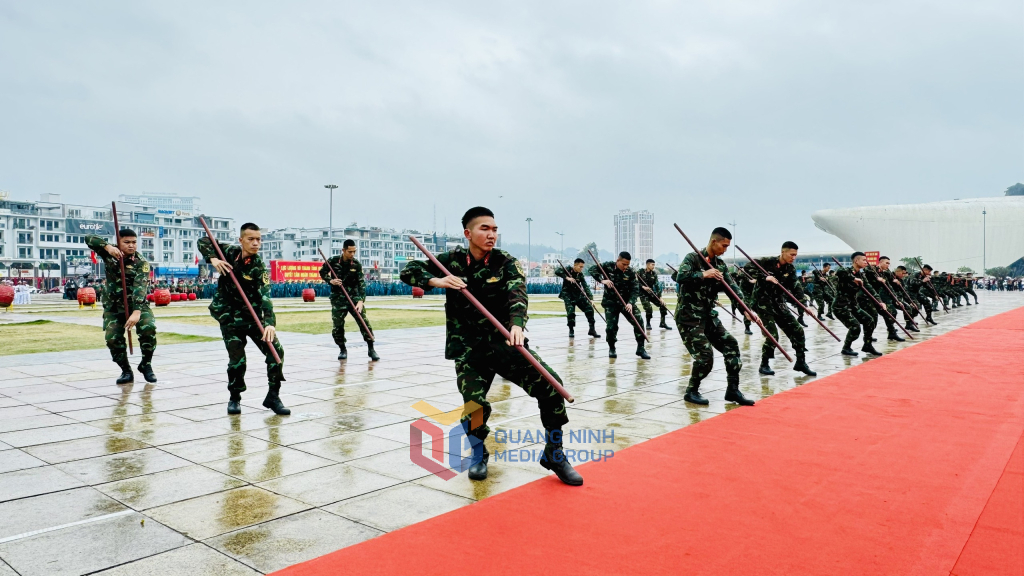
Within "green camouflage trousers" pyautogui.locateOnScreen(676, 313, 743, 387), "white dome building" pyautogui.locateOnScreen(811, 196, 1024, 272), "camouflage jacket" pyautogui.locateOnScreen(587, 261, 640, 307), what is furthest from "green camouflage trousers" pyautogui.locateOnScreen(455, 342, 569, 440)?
"white dome building" pyautogui.locateOnScreen(811, 196, 1024, 272)

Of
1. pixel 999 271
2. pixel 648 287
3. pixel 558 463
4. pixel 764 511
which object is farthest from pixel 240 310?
pixel 999 271

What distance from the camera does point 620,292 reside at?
1208cm

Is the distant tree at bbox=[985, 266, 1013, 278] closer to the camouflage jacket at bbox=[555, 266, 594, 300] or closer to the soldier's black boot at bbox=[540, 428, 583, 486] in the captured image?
the camouflage jacket at bbox=[555, 266, 594, 300]

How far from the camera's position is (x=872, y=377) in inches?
341

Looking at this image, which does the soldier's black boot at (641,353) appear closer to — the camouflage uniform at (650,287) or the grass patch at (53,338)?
the camouflage uniform at (650,287)

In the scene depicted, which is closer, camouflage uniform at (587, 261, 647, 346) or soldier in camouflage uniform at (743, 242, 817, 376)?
soldier in camouflage uniform at (743, 242, 817, 376)

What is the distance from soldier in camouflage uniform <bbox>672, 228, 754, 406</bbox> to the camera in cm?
701

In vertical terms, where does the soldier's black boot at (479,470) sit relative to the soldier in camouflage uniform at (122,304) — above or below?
below

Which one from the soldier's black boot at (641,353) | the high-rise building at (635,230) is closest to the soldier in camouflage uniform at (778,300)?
the soldier's black boot at (641,353)

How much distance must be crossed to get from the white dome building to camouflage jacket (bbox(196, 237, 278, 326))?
4559 inches

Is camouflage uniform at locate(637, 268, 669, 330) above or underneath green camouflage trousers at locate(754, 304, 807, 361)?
above

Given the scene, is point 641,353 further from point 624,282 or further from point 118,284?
point 118,284

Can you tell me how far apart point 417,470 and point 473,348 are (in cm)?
95

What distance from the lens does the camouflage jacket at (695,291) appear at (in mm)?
7125
